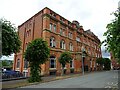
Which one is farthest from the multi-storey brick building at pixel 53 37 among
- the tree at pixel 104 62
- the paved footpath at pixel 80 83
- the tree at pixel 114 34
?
the tree at pixel 114 34

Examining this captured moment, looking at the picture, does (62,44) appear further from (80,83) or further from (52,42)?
(80,83)

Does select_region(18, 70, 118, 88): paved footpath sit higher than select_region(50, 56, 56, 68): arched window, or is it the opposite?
select_region(50, 56, 56, 68): arched window

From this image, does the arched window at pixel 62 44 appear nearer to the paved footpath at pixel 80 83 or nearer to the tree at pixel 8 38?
the paved footpath at pixel 80 83

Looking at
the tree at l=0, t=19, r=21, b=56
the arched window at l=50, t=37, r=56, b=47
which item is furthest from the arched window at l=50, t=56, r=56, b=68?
the tree at l=0, t=19, r=21, b=56

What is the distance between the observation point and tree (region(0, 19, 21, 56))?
14765 mm

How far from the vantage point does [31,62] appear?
2100cm

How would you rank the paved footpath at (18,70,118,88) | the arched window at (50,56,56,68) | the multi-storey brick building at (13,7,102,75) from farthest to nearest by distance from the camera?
1. the arched window at (50,56,56,68)
2. the multi-storey brick building at (13,7,102,75)
3. the paved footpath at (18,70,118,88)

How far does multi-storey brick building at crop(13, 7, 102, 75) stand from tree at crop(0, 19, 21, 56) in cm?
1460

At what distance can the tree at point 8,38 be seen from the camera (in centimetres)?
1476

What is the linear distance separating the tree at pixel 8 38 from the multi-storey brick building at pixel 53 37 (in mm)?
14601

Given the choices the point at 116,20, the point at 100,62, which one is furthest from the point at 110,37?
the point at 100,62

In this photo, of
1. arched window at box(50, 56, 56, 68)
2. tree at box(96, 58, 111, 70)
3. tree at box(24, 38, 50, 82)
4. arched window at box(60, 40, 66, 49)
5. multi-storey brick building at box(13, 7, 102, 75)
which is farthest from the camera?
tree at box(96, 58, 111, 70)

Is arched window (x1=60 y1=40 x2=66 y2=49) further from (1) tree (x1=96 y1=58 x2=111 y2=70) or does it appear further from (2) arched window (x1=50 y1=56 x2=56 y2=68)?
(1) tree (x1=96 y1=58 x2=111 y2=70)

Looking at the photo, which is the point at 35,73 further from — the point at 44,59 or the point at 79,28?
the point at 79,28
